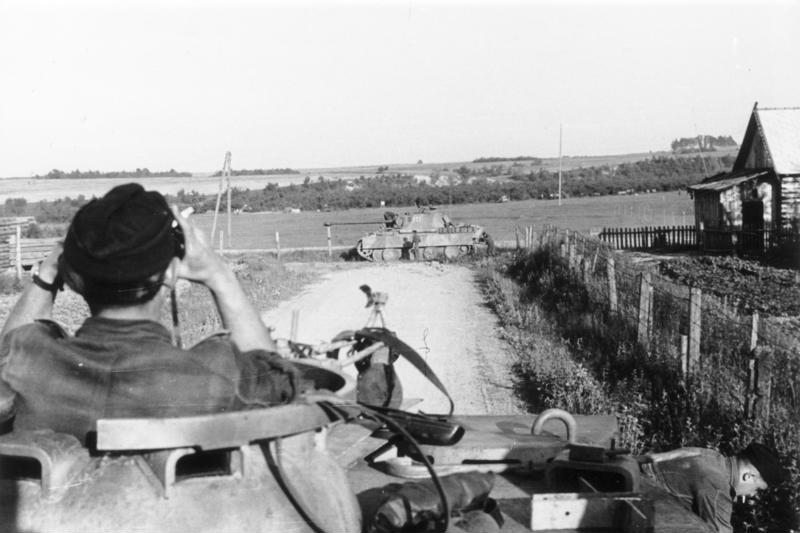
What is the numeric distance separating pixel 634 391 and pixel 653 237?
91.3ft

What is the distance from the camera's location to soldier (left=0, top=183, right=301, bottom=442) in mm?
2168

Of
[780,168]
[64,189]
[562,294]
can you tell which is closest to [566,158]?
[64,189]

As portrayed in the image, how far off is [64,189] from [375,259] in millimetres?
44665

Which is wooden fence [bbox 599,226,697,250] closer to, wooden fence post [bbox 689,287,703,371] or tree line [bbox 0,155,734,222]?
wooden fence post [bbox 689,287,703,371]

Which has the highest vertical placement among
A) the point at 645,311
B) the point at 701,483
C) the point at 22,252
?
the point at 701,483

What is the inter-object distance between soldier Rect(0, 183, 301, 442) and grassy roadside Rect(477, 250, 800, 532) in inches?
164

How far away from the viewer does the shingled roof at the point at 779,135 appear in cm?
2938

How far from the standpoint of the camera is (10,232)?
30828 millimetres

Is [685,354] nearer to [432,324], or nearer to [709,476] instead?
[709,476]

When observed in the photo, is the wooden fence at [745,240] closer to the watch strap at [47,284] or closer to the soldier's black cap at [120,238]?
the watch strap at [47,284]

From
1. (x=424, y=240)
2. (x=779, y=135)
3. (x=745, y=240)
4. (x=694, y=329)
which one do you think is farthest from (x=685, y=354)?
(x=779, y=135)

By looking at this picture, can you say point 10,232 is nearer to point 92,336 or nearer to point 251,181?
point 92,336

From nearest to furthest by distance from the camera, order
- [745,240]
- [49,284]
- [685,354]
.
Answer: [49,284]
[685,354]
[745,240]

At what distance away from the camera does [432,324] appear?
15.5 m
